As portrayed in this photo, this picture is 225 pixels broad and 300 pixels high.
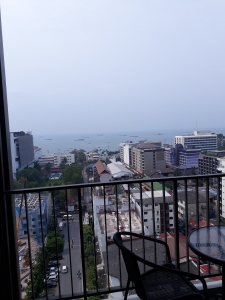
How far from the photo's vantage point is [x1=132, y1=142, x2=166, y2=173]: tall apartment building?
102 inches

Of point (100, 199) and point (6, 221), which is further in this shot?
point (100, 199)

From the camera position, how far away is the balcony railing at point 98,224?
2.41m

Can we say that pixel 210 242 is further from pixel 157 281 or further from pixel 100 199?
Result: pixel 100 199

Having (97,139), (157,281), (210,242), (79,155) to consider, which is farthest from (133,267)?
(97,139)

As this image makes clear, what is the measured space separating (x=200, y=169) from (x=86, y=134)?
1.20 m

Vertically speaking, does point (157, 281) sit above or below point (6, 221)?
below

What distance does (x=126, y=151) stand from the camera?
266 centimetres

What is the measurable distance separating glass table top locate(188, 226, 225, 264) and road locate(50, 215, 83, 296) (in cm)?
109

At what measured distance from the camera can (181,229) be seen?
103 inches

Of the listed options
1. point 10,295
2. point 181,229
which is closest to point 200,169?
point 181,229

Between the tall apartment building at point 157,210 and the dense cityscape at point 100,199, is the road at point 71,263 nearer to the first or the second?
the dense cityscape at point 100,199

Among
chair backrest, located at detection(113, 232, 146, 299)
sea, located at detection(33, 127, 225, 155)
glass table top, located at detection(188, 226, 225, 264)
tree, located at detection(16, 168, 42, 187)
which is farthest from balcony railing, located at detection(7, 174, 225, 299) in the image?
chair backrest, located at detection(113, 232, 146, 299)

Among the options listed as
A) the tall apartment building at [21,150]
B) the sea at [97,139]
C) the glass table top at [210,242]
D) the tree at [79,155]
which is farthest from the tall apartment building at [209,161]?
the tall apartment building at [21,150]

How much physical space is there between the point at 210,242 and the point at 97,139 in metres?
1.38
